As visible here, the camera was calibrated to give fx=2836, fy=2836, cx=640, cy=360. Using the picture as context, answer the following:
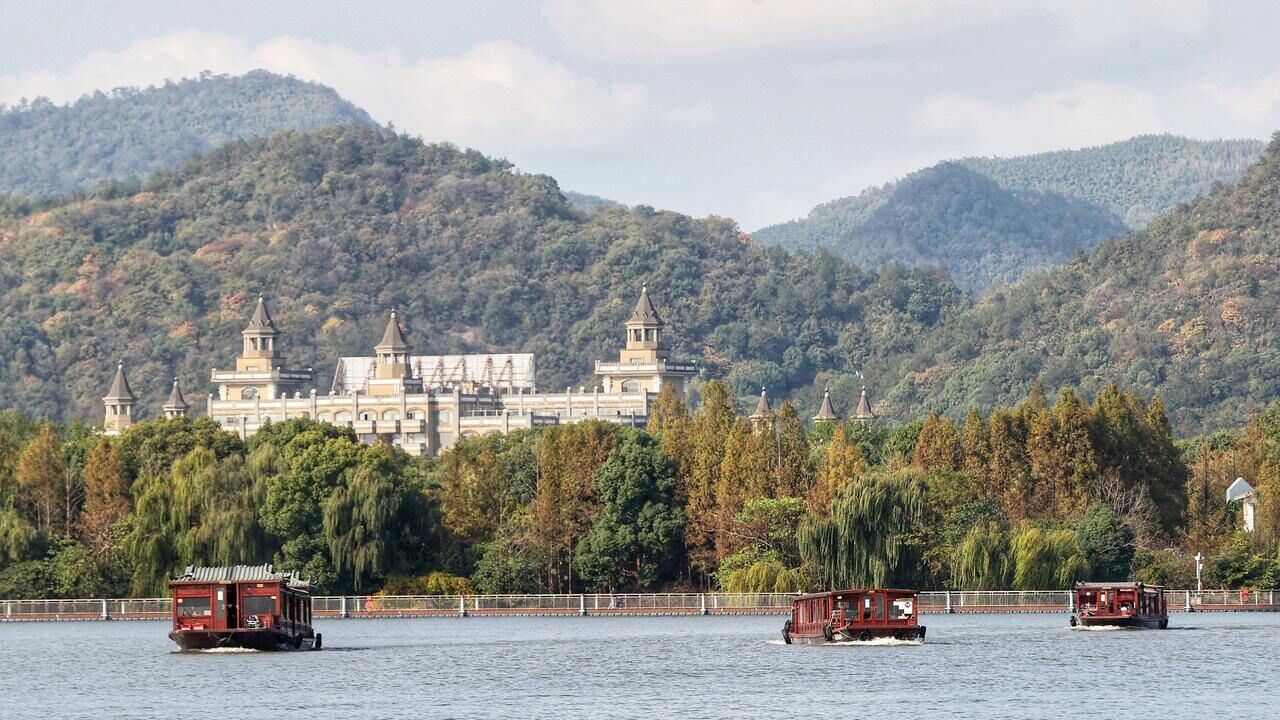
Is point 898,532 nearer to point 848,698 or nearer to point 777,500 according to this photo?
point 777,500

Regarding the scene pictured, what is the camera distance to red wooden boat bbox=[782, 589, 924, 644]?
9494 cm

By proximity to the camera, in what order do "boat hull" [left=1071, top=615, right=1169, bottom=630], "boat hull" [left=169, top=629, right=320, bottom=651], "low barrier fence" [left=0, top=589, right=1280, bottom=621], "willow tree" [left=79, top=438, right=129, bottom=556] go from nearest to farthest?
"boat hull" [left=169, top=629, right=320, bottom=651] → "boat hull" [left=1071, top=615, right=1169, bottom=630] → "low barrier fence" [left=0, top=589, right=1280, bottom=621] → "willow tree" [left=79, top=438, right=129, bottom=556]

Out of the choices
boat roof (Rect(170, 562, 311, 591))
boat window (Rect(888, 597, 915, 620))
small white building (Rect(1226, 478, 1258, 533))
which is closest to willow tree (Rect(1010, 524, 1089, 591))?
small white building (Rect(1226, 478, 1258, 533))

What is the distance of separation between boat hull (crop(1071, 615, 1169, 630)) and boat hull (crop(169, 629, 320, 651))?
28.9 meters

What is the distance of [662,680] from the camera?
82750 mm

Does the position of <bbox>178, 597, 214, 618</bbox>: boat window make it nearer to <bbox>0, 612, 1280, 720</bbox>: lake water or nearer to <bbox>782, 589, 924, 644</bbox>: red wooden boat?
<bbox>0, 612, 1280, 720</bbox>: lake water

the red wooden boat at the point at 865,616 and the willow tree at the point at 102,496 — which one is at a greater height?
the willow tree at the point at 102,496

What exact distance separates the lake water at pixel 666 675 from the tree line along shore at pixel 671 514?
24.6 feet

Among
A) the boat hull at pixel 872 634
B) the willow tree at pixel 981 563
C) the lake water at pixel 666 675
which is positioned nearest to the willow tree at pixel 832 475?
the willow tree at pixel 981 563

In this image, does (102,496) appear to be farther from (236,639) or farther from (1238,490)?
(1238,490)

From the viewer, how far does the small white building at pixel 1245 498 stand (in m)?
134

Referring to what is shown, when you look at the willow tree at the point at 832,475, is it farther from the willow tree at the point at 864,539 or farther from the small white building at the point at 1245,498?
the small white building at the point at 1245,498

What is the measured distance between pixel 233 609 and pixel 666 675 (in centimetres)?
1589

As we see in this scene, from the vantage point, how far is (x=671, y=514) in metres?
124
